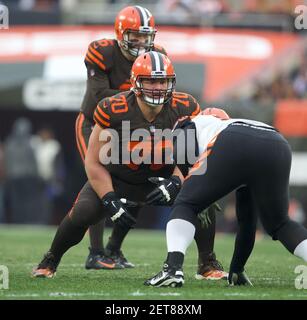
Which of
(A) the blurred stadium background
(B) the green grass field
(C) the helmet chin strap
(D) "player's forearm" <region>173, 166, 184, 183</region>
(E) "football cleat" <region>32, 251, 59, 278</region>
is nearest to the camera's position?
(B) the green grass field

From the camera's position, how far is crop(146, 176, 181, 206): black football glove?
6062mm

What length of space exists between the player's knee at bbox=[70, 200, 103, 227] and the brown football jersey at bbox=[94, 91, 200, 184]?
0.29m

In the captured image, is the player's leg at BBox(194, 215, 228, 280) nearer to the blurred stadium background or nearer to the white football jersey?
the white football jersey

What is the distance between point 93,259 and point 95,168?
1.25 metres

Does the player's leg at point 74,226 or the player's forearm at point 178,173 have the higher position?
the player's forearm at point 178,173

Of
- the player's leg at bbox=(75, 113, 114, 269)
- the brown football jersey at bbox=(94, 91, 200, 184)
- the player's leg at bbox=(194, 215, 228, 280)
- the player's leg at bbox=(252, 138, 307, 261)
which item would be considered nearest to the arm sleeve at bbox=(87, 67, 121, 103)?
the player's leg at bbox=(75, 113, 114, 269)

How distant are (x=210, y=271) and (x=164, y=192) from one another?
78cm

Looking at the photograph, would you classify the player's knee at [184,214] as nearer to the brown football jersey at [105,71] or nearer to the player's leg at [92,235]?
the player's leg at [92,235]

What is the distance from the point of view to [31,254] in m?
8.59

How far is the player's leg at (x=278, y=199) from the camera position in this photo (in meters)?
5.55

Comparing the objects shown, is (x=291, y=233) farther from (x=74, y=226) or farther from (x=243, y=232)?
(x=74, y=226)

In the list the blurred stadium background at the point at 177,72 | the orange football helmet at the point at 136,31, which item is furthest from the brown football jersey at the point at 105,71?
the blurred stadium background at the point at 177,72

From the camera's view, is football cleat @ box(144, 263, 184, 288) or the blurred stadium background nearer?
football cleat @ box(144, 263, 184, 288)

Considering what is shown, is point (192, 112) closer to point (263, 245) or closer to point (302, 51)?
point (263, 245)
